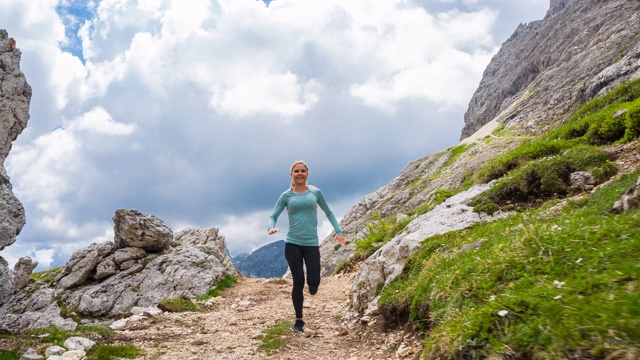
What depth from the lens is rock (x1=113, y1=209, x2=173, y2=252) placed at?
85.6ft

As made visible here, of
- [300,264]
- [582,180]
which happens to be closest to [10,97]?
[300,264]

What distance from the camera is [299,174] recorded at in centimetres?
1029

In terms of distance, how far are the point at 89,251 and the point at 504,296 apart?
2959 cm

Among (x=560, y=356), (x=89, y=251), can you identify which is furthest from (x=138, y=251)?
(x=560, y=356)

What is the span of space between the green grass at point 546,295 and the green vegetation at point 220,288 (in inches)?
584

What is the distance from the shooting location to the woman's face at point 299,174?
33.8ft

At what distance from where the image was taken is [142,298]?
22.9 meters

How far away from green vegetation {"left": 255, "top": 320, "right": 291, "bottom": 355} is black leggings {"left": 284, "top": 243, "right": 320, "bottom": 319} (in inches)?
26.5

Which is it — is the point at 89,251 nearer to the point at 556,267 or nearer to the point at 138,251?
the point at 138,251

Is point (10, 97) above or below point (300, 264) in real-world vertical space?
above

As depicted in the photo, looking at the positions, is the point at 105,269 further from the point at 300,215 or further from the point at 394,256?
the point at 394,256

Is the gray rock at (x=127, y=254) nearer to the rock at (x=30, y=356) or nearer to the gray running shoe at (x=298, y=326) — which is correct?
the rock at (x=30, y=356)

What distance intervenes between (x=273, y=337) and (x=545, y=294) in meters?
6.75

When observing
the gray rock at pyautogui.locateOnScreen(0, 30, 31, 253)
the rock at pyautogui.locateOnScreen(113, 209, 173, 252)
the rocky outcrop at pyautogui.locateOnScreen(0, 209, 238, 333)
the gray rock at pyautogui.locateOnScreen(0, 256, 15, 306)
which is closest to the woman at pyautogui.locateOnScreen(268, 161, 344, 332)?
the rocky outcrop at pyautogui.locateOnScreen(0, 209, 238, 333)
